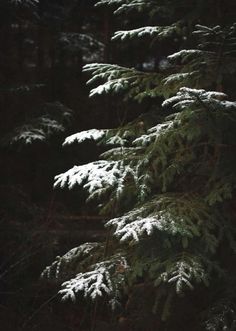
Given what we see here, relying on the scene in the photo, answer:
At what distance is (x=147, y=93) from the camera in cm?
587

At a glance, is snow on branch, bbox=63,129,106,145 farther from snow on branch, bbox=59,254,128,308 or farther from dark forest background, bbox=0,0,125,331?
dark forest background, bbox=0,0,125,331

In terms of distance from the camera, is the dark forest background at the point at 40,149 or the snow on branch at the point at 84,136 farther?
the dark forest background at the point at 40,149

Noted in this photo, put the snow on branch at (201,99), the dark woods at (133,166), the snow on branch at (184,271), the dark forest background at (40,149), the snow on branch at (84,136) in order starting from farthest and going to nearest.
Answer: the dark forest background at (40,149)
the snow on branch at (84,136)
the dark woods at (133,166)
the snow on branch at (184,271)
the snow on branch at (201,99)

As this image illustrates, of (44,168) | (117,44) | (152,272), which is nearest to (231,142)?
(152,272)

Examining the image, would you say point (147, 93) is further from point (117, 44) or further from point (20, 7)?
point (117, 44)

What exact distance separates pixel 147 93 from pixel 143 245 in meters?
2.13

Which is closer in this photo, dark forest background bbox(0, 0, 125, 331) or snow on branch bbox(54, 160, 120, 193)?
snow on branch bbox(54, 160, 120, 193)

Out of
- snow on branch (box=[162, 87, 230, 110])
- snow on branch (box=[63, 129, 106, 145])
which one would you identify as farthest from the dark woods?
snow on branch (box=[63, 129, 106, 145])

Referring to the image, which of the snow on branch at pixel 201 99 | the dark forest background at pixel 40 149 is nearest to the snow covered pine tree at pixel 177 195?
the snow on branch at pixel 201 99

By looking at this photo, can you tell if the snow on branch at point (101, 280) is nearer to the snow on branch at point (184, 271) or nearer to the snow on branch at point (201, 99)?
the snow on branch at point (184, 271)

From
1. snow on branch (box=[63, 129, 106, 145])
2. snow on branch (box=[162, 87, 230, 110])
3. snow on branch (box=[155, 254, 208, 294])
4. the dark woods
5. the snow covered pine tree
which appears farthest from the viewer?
snow on branch (box=[63, 129, 106, 145])


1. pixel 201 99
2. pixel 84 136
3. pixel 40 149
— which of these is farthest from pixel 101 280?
pixel 40 149

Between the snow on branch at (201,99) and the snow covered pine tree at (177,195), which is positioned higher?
the snow on branch at (201,99)

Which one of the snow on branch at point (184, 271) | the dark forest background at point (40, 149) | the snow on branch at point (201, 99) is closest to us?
the snow on branch at point (201, 99)
